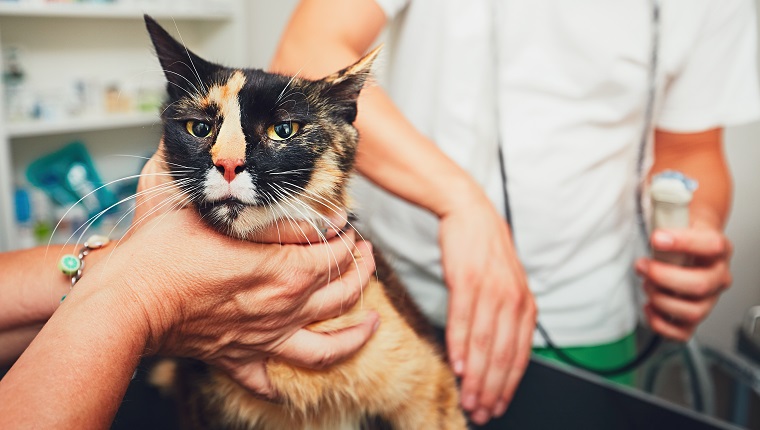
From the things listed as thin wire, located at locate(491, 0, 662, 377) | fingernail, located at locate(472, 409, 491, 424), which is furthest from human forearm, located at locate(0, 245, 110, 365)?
thin wire, located at locate(491, 0, 662, 377)

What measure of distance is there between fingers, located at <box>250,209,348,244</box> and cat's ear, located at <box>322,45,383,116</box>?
0.49 feet

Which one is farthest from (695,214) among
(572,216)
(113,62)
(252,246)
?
(113,62)

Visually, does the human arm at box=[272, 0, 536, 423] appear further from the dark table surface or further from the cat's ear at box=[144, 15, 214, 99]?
the cat's ear at box=[144, 15, 214, 99]

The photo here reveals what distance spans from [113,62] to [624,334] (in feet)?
7.05

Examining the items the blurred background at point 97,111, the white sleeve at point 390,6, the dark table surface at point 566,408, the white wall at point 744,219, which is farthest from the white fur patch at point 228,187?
the white wall at point 744,219

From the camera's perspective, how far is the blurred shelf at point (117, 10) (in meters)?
1.80

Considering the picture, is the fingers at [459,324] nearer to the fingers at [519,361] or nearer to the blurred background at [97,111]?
Result: the fingers at [519,361]

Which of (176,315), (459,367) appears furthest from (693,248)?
(176,315)

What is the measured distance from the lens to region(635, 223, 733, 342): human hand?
0.99m

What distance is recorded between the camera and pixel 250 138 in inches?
23.3

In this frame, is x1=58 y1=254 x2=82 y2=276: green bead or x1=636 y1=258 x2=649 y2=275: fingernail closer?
x1=58 y1=254 x2=82 y2=276: green bead

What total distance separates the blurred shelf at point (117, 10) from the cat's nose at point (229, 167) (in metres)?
1.30

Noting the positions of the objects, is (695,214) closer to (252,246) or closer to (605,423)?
(605,423)

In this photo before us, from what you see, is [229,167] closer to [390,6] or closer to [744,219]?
[390,6]
